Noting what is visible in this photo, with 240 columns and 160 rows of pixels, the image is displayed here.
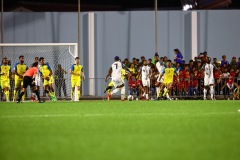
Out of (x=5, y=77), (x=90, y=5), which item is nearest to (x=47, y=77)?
(x=5, y=77)

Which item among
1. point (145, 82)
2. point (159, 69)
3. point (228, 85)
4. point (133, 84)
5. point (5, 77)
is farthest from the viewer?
point (133, 84)

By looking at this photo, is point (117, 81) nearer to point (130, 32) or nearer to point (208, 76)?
point (208, 76)

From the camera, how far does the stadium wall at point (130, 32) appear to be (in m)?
36.9

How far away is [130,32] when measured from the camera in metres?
37.6

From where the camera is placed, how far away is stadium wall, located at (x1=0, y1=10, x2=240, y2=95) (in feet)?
121

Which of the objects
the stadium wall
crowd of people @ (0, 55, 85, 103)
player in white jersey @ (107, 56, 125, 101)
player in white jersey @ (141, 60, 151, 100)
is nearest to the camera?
player in white jersey @ (107, 56, 125, 101)

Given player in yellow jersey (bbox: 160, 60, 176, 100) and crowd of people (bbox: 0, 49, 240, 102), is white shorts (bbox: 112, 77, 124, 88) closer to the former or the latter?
crowd of people (bbox: 0, 49, 240, 102)

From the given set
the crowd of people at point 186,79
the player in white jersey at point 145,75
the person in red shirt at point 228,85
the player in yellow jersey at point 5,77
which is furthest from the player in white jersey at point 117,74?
the person in red shirt at point 228,85

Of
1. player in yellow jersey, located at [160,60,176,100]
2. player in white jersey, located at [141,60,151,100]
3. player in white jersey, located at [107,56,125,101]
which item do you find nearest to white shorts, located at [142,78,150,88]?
player in white jersey, located at [141,60,151,100]

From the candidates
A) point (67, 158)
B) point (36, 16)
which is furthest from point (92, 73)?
point (67, 158)

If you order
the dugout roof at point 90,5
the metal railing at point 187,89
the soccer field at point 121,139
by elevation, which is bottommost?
the soccer field at point 121,139

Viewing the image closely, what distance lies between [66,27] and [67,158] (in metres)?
29.9

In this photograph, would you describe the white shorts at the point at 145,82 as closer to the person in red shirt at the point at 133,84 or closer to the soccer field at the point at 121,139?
the person in red shirt at the point at 133,84

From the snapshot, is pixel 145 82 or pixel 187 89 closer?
pixel 145 82
